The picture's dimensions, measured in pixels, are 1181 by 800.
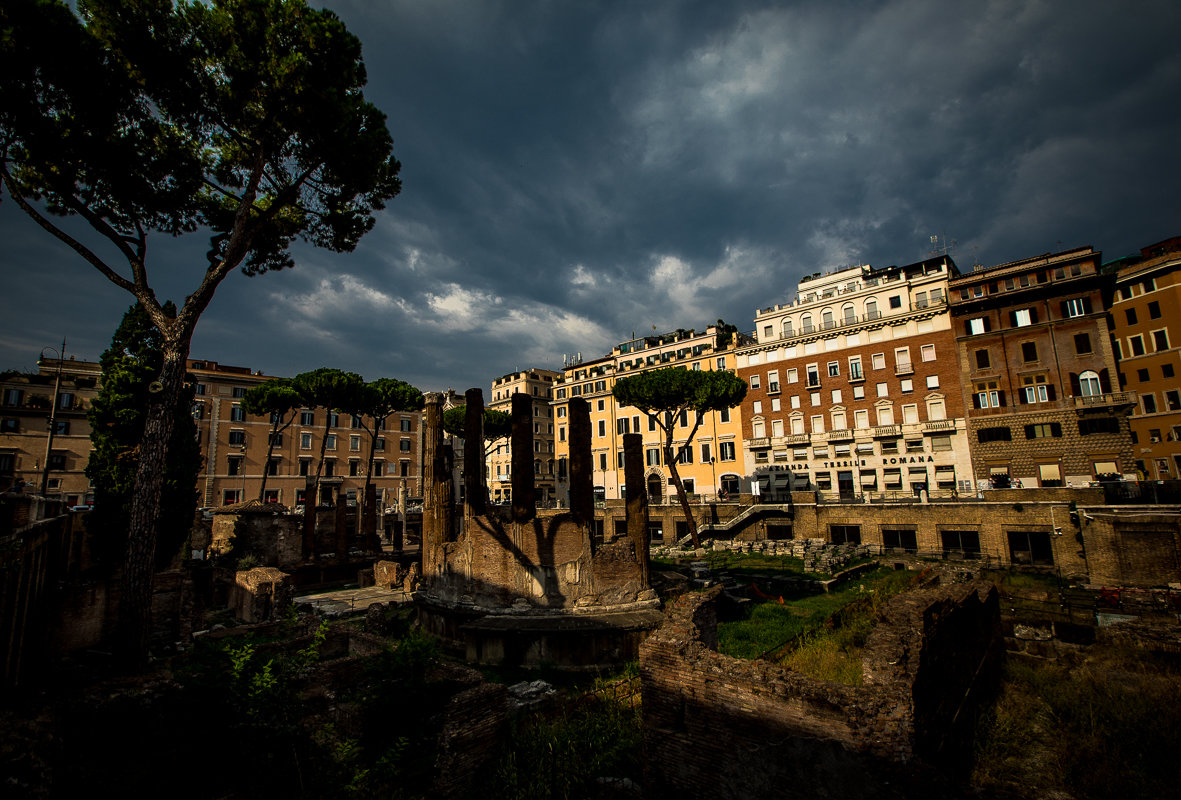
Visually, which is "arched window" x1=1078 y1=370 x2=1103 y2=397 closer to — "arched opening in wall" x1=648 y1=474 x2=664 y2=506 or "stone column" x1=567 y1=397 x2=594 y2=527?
"arched opening in wall" x1=648 y1=474 x2=664 y2=506

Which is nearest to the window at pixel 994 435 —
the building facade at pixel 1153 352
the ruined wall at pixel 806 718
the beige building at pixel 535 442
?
the building facade at pixel 1153 352

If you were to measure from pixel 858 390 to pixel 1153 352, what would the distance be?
60.2 ft

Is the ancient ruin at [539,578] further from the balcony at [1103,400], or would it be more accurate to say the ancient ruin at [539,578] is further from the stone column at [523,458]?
the balcony at [1103,400]

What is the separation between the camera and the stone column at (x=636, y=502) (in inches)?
651

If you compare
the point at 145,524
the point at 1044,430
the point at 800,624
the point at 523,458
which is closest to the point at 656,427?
the point at 1044,430

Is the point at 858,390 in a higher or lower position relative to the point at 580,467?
higher

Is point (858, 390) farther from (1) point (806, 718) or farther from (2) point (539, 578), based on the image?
(1) point (806, 718)

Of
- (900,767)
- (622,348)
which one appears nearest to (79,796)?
(900,767)

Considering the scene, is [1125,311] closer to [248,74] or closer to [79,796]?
[248,74]

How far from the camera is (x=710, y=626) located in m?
10.4

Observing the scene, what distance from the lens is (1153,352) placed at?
3512cm

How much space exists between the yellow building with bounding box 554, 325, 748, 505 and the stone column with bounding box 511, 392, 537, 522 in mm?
24502

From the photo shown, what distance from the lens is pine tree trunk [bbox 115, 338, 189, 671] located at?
9.59 metres

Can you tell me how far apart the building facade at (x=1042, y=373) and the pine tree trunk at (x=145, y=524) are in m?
40.7
